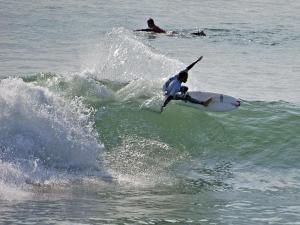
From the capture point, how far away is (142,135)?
18578 mm

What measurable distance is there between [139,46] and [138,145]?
8.94 meters

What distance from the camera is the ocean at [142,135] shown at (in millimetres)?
13422

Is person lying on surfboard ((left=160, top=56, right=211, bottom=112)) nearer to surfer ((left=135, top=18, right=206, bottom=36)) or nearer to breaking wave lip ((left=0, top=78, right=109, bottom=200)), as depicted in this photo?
breaking wave lip ((left=0, top=78, right=109, bottom=200))

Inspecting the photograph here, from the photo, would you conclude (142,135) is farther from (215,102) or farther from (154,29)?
(154,29)

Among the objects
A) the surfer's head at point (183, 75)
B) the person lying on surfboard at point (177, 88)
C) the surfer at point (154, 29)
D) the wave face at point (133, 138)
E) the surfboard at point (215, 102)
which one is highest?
the surfer at point (154, 29)

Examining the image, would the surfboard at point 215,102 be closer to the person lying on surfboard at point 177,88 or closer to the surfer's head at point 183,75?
the person lying on surfboard at point 177,88

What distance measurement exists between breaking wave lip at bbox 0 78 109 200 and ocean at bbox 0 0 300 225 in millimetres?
26

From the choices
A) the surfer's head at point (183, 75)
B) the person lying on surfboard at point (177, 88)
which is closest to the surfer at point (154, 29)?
the person lying on surfboard at point (177, 88)

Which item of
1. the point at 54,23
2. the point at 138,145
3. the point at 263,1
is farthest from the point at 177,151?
the point at 263,1

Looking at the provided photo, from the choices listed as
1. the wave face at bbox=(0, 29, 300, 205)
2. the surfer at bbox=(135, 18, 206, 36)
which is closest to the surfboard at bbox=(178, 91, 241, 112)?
the wave face at bbox=(0, 29, 300, 205)

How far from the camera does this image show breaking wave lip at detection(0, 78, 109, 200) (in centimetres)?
1481

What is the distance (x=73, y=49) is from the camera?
31438 millimetres

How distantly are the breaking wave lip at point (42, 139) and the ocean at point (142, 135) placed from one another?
26mm

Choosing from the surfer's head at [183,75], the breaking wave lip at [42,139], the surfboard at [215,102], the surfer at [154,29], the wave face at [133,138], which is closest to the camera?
the breaking wave lip at [42,139]
